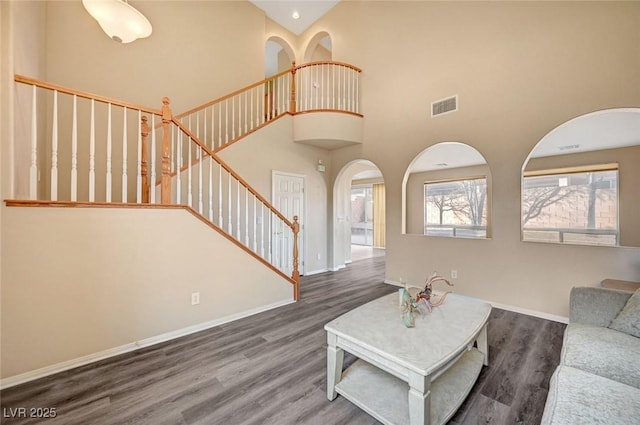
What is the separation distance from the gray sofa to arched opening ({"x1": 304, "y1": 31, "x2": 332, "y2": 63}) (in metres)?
6.50

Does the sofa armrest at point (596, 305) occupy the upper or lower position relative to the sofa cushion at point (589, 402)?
upper

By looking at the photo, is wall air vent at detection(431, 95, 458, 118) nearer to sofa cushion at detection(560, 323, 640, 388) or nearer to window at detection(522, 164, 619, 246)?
window at detection(522, 164, 619, 246)

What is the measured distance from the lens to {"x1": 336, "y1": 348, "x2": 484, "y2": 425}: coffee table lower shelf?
59.0 inches

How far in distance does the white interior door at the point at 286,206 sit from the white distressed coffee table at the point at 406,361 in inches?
109

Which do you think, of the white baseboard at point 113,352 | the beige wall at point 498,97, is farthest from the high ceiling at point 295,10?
the white baseboard at point 113,352

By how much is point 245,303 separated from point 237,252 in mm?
667

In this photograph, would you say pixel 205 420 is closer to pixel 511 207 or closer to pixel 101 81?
pixel 511 207

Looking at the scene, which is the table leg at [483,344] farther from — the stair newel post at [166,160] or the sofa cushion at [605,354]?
the stair newel post at [166,160]

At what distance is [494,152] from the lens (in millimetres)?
3504

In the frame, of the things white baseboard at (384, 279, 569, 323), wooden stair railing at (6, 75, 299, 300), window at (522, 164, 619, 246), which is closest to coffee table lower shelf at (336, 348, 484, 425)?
white baseboard at (384, 279, 569, 323)

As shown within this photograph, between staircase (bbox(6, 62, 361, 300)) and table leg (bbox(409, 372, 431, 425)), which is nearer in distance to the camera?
table leg (bbox(409, 372, 431, 425))

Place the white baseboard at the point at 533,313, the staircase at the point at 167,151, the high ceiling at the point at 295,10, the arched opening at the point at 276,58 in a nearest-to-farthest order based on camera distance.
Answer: the staircase at the point at 167,151 < the white baseboard at the point at 533,313 < the high ceiling at the point at 295,10 < the arched opening at the point at 276,58

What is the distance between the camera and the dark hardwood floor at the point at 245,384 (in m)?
1.62

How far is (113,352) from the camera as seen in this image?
7.55 feet
